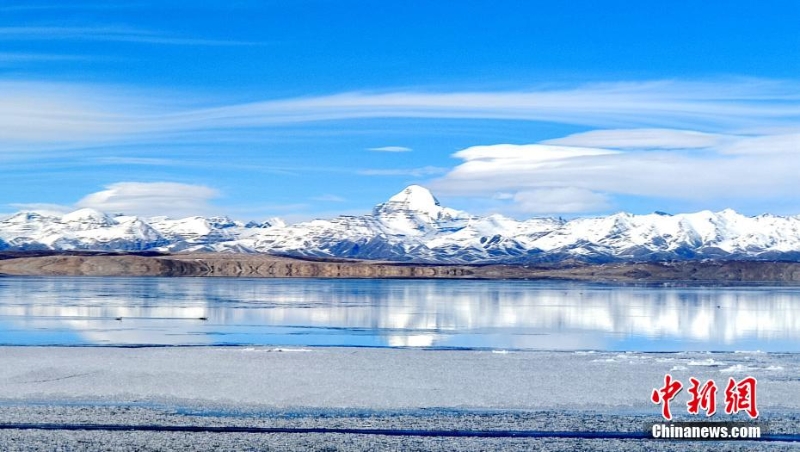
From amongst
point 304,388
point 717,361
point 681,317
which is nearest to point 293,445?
point 304,388

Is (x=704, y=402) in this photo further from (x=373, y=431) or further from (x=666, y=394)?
(x=373, y=431)

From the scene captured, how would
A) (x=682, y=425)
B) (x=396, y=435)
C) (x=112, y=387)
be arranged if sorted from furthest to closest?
(x=112, y=387)
(x=682, y=425)
(x=396, y=435)

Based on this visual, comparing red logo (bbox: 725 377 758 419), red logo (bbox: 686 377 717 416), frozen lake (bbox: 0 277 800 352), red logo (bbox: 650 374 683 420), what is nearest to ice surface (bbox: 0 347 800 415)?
red logo (bbox: 650 374 683 420)

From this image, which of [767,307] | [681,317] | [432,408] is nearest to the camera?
[432,408]

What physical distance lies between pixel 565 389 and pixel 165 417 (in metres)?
11.3

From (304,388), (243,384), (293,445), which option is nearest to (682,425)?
(293,445)

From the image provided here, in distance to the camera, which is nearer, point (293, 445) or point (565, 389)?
point (293, 445)

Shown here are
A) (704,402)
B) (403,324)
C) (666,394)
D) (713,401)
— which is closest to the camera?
(666,394)

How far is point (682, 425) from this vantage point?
21.4m

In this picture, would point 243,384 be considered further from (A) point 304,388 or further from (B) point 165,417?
(B) point 165,417

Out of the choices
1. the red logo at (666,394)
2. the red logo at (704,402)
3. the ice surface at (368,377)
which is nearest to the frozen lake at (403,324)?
the ice surface at (368,377)

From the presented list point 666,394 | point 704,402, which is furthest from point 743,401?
point 666,394

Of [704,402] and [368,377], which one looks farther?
[368,377]

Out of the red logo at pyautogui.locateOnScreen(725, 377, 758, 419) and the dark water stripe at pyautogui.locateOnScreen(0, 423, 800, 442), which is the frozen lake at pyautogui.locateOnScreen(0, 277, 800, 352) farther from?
the dark water stripe at pyautogui.locateOnScreen(0, 423, 800, 442)
